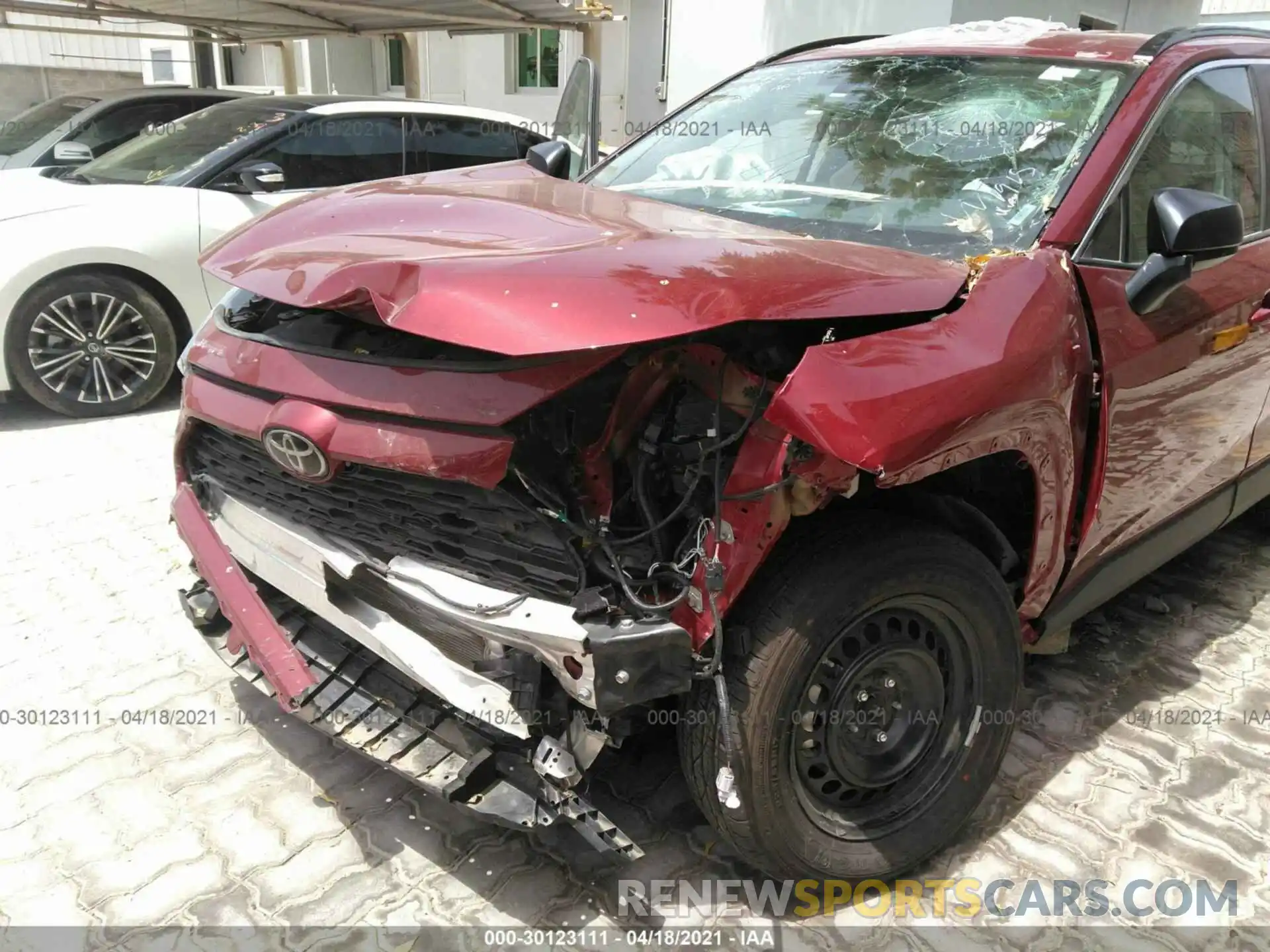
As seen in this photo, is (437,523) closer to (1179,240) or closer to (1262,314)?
(1179,240)

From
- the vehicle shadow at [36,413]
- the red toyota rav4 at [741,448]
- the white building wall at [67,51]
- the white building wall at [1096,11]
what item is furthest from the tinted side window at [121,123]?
the white building wall at [67,51]

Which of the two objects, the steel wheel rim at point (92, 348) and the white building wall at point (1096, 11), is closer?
the steel wheel rim at point (92, 348)

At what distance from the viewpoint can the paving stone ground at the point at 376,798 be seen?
88.8 inches

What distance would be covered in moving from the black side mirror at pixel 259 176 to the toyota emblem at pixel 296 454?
3836mm

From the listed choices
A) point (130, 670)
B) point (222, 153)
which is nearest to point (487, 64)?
point (222, 153)

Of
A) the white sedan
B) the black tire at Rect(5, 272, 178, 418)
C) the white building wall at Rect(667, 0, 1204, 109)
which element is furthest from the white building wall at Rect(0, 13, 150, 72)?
the black tire at Rect(5, 272, 178, 418)

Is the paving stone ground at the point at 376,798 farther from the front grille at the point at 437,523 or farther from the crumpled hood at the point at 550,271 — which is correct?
the crumpled hood at the point at 550,271

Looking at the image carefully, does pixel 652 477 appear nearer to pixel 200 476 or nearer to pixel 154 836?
pixel 200 476

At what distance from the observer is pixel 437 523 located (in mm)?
2037

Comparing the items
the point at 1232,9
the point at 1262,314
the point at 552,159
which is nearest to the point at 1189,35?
the point at 1262,314

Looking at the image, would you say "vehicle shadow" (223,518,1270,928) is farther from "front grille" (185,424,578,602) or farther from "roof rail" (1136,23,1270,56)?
"roof rail" (1136,23,1270,56)

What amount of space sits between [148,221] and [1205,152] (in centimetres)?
519

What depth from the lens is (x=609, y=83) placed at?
50.1 feet

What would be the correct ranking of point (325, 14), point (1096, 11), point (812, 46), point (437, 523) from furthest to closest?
1. point (325, 14)
2. point (1096, 11)
3. point (812, 46)
4. point (437, 523)
